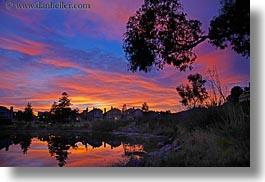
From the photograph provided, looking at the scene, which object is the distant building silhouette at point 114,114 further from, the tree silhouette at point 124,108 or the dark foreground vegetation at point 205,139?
the dark foreground vegetation at point 205,139

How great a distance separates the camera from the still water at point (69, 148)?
4375 millimetres

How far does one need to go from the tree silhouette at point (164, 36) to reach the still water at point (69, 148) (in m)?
0.62

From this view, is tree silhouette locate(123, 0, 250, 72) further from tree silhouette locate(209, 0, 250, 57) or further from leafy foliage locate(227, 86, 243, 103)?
leafy foliage locate(227, 86, 243, 103)

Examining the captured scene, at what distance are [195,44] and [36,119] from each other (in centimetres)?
145

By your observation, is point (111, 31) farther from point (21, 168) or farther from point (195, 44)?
point (21, 168)

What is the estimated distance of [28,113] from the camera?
14.7ft

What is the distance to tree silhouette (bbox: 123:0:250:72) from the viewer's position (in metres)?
4.45

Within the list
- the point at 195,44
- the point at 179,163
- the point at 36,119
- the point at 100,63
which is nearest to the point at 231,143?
the point at 179,163

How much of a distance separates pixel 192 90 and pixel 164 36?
19.9 inches

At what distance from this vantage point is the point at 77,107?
4.44m

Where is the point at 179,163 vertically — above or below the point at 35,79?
below

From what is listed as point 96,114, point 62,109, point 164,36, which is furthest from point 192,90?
point 62,109

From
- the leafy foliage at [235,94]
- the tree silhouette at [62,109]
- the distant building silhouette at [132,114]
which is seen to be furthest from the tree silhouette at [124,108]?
the leafy foliage at [235,94]

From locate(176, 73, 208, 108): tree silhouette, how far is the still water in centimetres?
40
